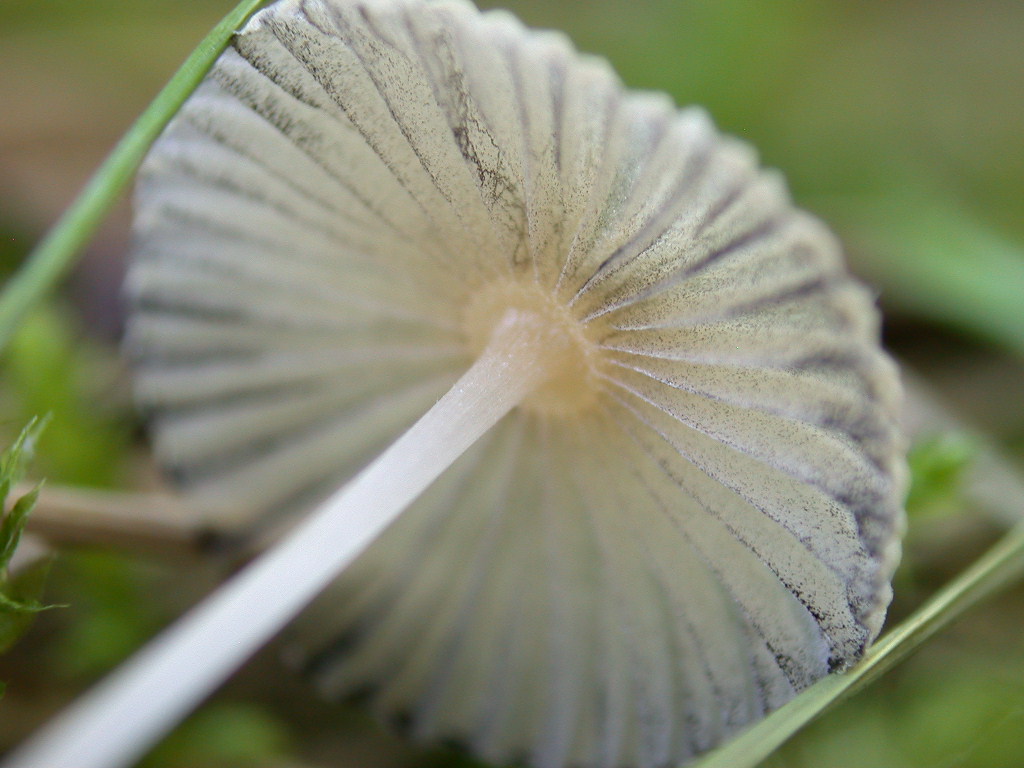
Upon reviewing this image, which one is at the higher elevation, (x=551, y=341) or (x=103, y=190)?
(x=551, y=341)

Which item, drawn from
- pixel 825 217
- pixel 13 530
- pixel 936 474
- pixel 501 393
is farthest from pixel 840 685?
pixel 825 217

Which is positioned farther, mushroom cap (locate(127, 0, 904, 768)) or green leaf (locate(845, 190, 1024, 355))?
green leaf (locate(845, 190, 1024, 355))

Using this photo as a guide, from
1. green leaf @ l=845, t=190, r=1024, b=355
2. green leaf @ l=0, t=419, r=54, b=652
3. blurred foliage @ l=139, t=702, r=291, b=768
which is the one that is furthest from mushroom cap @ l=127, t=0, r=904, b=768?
green leaf @ l=845, t=190, r=1024, b=355

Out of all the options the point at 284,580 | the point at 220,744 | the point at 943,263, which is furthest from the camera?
the point at 943,263

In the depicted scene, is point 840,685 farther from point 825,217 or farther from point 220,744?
Answer: point 825,217

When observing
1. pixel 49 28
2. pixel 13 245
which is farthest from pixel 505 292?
pixel 49 28

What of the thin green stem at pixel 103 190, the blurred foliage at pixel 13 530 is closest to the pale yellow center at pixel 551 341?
the thin green stem at pixel 103 190

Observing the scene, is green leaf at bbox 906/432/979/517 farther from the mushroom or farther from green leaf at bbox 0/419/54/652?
green leaf at bbox 0/419/54/652
